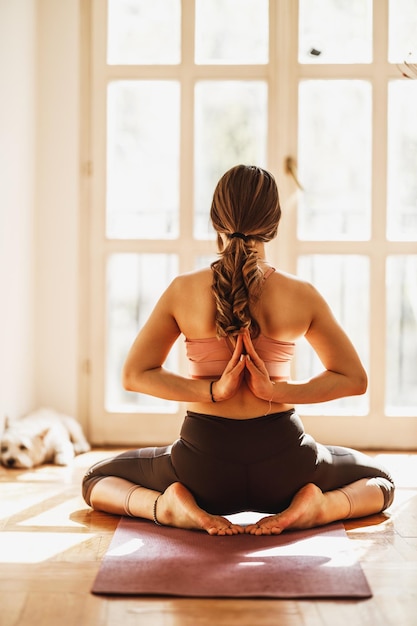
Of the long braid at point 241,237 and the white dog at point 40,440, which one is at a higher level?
the long braid at point 241,237

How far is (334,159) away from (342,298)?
63 cm

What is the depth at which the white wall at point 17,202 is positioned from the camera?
334cm

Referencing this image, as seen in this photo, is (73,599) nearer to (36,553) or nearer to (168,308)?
(36,553)

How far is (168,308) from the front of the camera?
231 cm

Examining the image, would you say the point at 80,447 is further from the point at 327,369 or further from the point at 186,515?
the point at 327,369

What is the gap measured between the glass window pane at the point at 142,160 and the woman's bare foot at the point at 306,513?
171 centimetres

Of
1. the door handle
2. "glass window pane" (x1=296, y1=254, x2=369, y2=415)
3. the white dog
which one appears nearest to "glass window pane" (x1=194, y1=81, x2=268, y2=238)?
the door handle

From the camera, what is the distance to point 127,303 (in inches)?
149

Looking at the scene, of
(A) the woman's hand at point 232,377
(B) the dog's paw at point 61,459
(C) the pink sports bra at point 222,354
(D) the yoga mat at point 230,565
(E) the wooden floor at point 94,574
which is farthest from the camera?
(B) the dog's paw at point 61,459

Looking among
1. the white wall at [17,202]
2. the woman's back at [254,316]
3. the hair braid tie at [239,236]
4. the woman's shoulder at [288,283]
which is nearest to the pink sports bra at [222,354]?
the woman's back at [254,316]

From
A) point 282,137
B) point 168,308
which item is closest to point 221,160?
point 282,137

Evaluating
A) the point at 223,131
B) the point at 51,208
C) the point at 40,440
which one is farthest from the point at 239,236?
the point at 51,208

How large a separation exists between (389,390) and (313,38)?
162 centimetres

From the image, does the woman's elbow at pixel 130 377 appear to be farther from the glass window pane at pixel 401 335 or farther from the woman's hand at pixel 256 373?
the glass window pane at pixel 401 335
